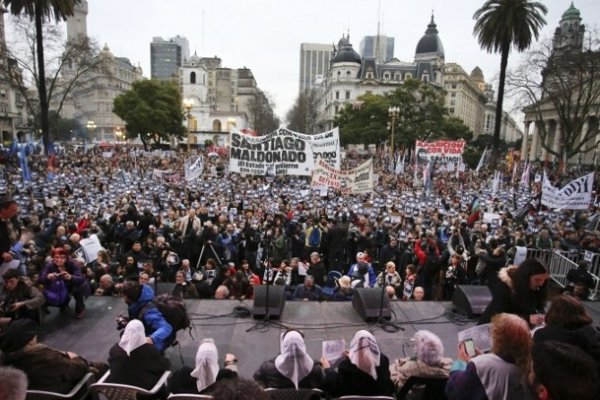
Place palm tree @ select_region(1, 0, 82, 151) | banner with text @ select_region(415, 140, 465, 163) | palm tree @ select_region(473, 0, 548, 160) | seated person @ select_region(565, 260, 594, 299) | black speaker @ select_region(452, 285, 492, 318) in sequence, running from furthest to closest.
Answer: palm tree @ select_region(473, 0, 548, 160), banner with text @ select_region(415, 140, 465, 163), palm tree @ select_region(1, 0, 82, 151), seated person @ select_region(565, 260, 594, 299), black speaker @ select_region(452, 285, 492, 318)

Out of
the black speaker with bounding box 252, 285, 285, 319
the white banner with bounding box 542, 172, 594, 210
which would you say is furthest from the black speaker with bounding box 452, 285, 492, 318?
the white banner with bounding box 542, 172, 594, 210

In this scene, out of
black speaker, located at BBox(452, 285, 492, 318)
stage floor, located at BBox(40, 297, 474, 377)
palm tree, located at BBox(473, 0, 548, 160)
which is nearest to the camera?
stage floor, located at BBox(40, 297, 474, 377)

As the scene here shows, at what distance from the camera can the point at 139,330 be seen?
3.81 meters

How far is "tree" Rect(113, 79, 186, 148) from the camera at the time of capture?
59125 millimetres

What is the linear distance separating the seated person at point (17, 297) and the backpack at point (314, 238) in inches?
269

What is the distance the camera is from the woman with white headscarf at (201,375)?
140 inches

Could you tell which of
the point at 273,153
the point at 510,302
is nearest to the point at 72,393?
the point at 510,302

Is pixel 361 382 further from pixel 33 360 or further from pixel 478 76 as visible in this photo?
pixel 478 76

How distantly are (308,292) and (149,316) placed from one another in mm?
3591

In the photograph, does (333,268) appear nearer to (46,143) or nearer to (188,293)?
(188,293)

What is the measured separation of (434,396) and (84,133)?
116m

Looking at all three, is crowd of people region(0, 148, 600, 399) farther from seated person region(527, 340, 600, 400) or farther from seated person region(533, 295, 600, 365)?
seated person region(533, 295, 600, 365)

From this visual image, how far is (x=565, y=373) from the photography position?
2309 millimetres

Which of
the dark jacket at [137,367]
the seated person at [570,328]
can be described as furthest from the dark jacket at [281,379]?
the seated person at [570,328]
